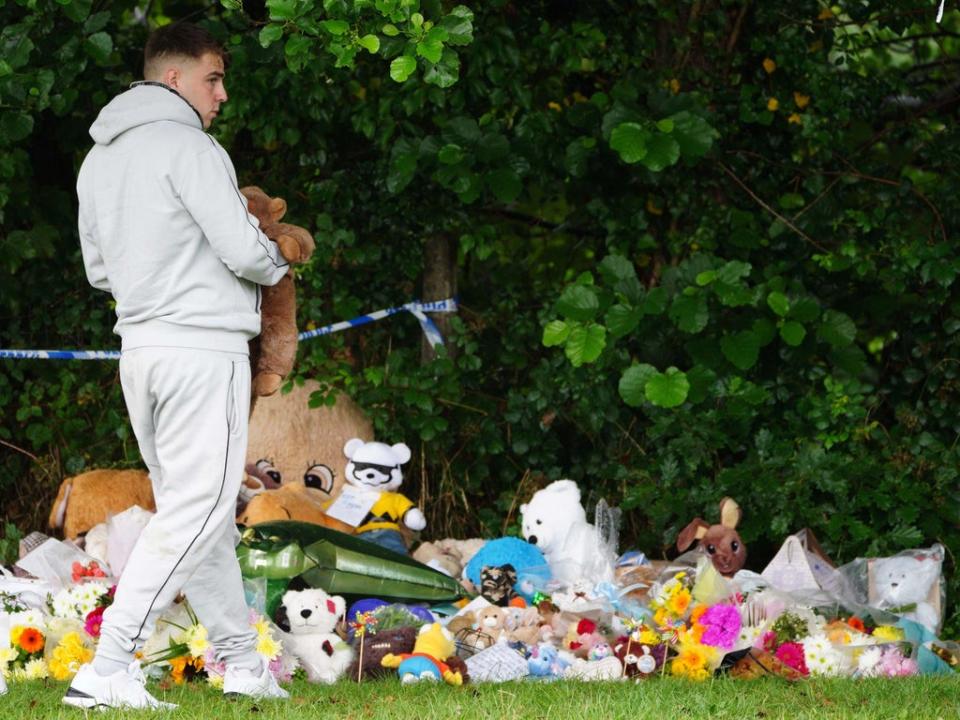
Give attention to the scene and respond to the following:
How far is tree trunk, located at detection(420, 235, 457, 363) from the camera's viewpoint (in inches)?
267

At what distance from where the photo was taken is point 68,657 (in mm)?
4324

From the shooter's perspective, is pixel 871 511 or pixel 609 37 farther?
pixel 609 37

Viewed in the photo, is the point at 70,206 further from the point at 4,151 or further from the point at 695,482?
the point at 695,482

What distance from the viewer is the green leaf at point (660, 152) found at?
571 centimetres

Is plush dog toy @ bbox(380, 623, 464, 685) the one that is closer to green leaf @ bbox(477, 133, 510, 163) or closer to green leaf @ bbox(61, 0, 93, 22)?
green leaf @ bbox(477, 133, 510, 163)

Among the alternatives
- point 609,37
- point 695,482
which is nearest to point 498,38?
point 609,37

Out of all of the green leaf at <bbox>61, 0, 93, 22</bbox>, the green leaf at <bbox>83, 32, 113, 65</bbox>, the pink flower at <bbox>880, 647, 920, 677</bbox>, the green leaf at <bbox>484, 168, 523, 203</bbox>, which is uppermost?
the green leaf at <bbox>61, 0, 93, 22</bbox>

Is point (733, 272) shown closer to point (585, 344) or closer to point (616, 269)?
point (616, 269)

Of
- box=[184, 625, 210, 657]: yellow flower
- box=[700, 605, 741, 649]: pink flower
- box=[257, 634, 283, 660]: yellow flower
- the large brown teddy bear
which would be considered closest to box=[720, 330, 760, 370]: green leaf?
box=[700, 605, 741, 649]: pink flower

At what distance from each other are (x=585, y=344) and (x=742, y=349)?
2.33 feet

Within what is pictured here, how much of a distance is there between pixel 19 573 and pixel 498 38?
3.04 m

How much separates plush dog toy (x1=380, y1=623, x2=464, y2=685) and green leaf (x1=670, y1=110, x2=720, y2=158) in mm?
2493

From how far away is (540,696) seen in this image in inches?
151

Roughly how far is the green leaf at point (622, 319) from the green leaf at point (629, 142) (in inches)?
24.4
